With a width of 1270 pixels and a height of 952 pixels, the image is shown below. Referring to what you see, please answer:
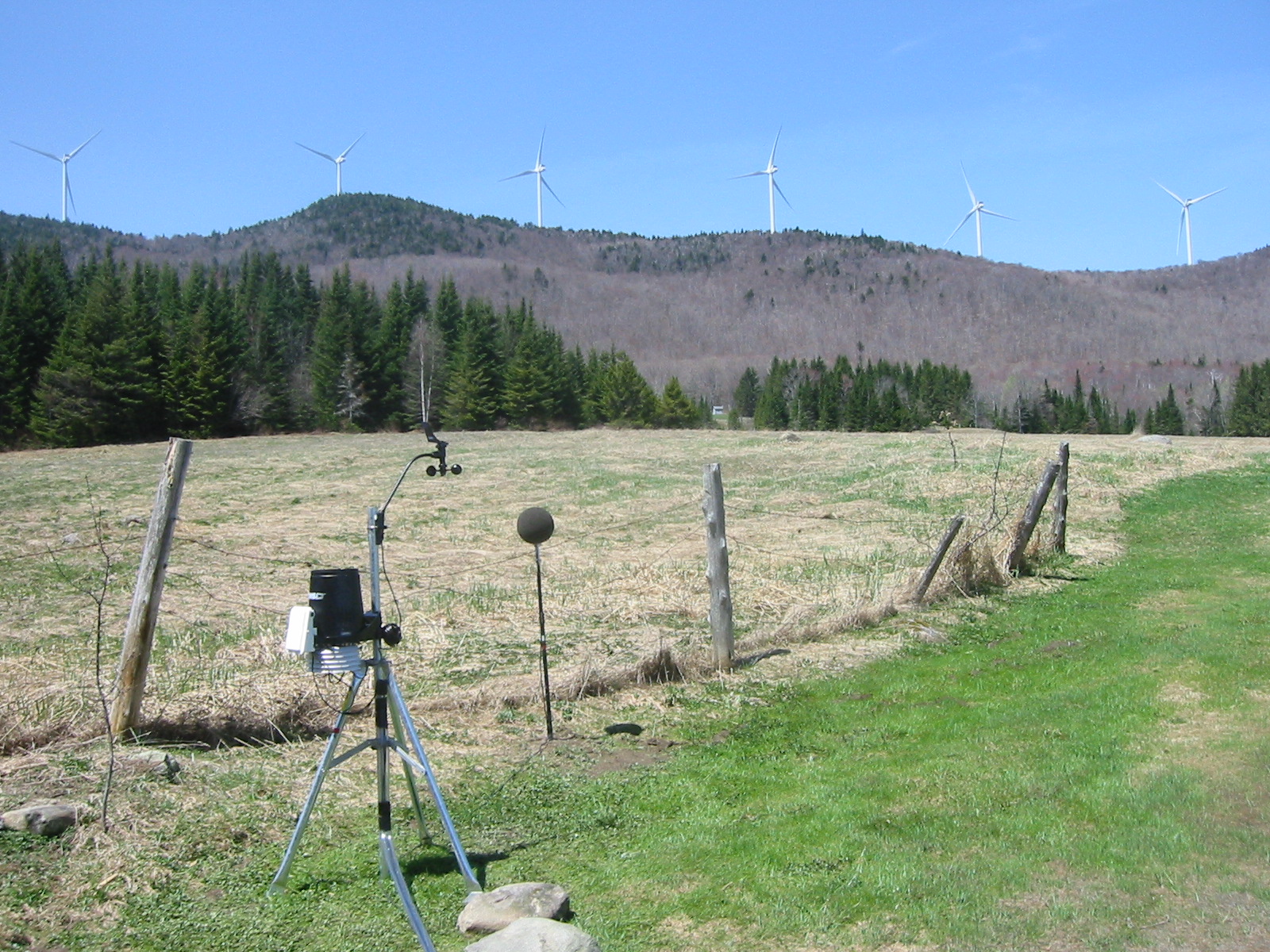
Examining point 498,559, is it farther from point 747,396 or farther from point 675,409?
point 747,396

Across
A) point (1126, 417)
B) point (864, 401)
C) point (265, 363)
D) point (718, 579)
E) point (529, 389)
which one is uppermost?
point (265, 363)

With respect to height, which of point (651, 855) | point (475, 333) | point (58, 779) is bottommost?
point (651, 855)

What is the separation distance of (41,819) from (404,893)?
7.90 ft

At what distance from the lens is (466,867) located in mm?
5430

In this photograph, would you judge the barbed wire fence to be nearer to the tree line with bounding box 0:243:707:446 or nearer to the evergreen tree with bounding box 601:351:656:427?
the tree line with bounding box 0:243:707:446

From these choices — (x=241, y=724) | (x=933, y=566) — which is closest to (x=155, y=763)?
(x=241, y=724)

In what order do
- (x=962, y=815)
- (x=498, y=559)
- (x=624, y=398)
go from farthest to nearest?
(x=624, y=398) < (x=498, y=559) < (x=962, y=815)

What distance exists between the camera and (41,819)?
5.93 m

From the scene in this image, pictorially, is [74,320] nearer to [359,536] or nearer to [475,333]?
[475,333]

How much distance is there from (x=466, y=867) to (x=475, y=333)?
3345 inches

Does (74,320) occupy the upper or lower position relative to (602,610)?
upper

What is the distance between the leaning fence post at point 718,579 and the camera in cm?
1057

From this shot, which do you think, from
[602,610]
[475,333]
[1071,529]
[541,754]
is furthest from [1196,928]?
[475,333]

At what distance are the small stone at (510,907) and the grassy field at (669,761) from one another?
14 centimetres
